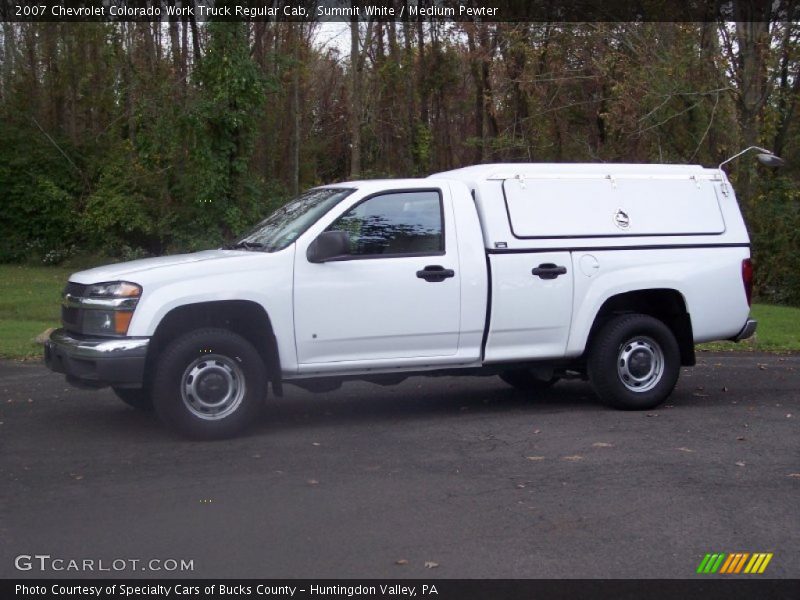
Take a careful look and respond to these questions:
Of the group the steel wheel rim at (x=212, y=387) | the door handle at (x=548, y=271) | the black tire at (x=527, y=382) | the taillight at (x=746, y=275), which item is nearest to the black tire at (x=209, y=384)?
the steel wheel rim at (x=212, y=387)

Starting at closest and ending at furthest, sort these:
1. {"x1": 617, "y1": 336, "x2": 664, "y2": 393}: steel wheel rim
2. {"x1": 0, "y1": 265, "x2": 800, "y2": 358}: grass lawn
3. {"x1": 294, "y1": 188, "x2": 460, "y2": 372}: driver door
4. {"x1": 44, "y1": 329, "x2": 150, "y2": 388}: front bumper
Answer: {"x1": 44, "y1": 329, "x2": 150, "y2": 388}: front bumper → {"x1": 294, "y1": 188, "x2": 460, "y2": 372}: driver door → {"x1": 617, "y1": 336, "x2": 664, "y2": 393}: steel wheel rim → {"x1": 0, "y1": 265, "x2": 800, "y2": 358}: grass lawn

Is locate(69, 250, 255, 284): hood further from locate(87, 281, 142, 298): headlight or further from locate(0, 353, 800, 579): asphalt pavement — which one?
locate(0, 353, 800, 579): asphalt pavement

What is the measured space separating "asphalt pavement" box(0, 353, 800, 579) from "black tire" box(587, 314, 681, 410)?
0.81ft

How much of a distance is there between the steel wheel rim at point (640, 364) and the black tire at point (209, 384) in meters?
3.28

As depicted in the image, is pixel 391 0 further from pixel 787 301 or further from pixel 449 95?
pixel 787 301

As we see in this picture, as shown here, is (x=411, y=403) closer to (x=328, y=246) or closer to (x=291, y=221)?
(x=291, y=221)

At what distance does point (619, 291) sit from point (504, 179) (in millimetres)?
1404

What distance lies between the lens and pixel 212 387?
8.28 metres

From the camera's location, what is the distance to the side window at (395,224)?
28.7 feet

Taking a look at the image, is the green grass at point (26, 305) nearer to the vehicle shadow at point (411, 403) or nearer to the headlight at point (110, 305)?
the vehicle shadow at point (411, 403)

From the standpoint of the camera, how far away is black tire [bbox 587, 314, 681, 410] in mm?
9477

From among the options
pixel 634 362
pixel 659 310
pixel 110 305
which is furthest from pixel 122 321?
pixel 659 310

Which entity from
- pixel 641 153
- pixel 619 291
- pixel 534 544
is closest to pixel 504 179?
pixel 619 291

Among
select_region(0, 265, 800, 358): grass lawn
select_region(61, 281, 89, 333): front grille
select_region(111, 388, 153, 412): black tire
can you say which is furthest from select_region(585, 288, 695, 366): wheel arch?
select_region(0, 265, 800, 358): grass lawn
